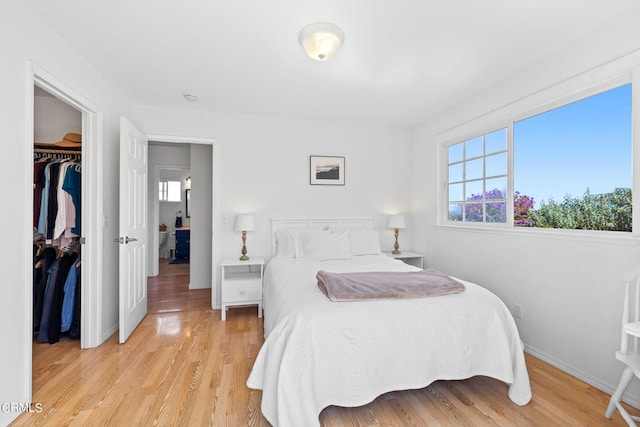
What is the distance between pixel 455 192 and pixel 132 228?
12.1 ft

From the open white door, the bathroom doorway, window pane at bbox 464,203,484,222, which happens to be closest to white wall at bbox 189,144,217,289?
the bathroom doorway

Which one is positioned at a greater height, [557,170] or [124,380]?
[557,170]

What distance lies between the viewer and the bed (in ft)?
5.05

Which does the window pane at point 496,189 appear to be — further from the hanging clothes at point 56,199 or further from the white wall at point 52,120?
the white wall at point 52,120

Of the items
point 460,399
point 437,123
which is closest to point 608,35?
point 437,123

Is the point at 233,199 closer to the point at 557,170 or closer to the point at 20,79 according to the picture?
the point at 20,79

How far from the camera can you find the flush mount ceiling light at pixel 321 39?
1916mm

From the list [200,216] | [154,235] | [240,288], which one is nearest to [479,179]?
[240,288]

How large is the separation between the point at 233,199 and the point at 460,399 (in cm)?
307

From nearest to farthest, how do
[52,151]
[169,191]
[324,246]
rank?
[52,151] < [324,246] < [169,191]

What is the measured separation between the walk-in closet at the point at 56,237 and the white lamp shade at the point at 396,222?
11.3 ft

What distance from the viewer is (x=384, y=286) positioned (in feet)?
6.43

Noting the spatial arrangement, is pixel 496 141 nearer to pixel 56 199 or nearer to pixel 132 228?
pixel 132 228

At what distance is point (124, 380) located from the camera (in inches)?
81.4
